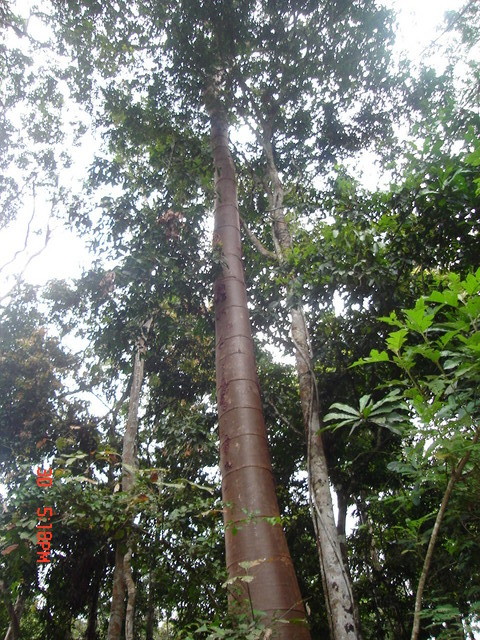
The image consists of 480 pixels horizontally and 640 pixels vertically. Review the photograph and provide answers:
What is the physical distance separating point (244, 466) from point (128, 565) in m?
4.02

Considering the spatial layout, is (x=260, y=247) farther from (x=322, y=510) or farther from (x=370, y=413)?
(x=370, y=413)

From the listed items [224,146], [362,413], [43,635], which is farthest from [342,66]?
[43,635]

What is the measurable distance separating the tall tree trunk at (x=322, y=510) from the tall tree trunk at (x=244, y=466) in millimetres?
412

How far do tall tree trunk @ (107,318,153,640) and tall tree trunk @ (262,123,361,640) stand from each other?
4.94ft

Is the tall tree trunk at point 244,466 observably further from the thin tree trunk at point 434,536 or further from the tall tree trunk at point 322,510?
the thin tree trunk at point 434,536

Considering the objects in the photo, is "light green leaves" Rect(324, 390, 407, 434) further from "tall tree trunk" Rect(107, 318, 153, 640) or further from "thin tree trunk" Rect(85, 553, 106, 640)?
"thin tree trunk" Rect(85, 553, 106, 640)

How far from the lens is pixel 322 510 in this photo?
333cm

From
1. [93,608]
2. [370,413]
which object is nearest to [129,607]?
[93,608]

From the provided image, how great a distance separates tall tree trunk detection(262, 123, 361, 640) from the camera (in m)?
2.84

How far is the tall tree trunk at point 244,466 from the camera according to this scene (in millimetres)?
2514
